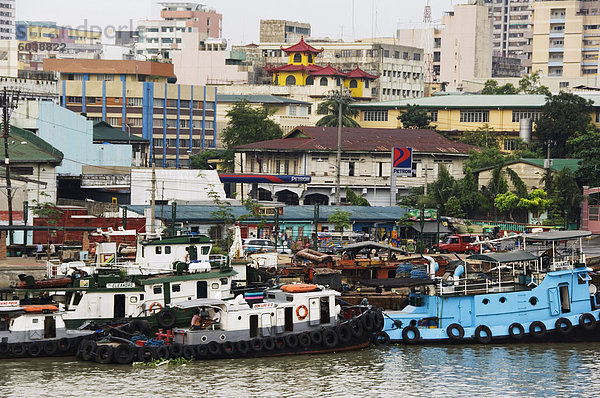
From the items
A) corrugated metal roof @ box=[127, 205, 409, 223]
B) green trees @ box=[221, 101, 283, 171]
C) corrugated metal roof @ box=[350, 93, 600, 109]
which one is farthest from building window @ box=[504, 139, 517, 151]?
corrugated metal roof @ box=[127, 205, 409, 223]

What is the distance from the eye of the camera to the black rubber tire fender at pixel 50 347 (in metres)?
30.8

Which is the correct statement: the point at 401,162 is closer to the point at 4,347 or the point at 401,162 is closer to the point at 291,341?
the point at 291,341

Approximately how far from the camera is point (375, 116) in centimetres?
10056

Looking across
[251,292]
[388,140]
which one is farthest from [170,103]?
[251,292]

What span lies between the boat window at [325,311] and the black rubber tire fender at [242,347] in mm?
2494

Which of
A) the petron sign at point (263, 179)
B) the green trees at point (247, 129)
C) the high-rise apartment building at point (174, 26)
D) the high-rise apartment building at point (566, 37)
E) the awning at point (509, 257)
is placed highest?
the high-rise apartment building at point (174, 26)

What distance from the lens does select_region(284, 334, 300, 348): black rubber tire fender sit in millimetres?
31672

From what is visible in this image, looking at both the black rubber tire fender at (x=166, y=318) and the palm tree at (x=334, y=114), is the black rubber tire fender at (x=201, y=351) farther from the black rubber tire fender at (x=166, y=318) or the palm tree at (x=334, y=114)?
the palm tree at (x=334, y=114)

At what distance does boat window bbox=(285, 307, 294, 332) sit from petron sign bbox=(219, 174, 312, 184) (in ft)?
121

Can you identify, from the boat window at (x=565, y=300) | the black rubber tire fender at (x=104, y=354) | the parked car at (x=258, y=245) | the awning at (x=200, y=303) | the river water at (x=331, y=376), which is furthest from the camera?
the parked car at (x=258, y=245)

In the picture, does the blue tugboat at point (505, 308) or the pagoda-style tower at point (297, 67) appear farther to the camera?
the pagoda-style tower at point (297, 67)

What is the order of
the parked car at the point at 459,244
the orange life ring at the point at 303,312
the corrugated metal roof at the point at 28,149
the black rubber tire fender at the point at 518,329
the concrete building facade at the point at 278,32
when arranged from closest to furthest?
the orange life ring at the point at 303,312 → the black rubber tire fender at the point at 518,329 → the parked car at the point at 459,244 → the corrugated metal roof at the point at 28,149 → the concrete building facade at the point at 278,32

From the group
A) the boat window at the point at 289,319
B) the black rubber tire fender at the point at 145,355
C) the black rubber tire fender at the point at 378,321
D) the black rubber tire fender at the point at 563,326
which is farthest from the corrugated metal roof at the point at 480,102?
the black rubber tire fender at the point at 145,355

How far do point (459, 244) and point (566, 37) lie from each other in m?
106
